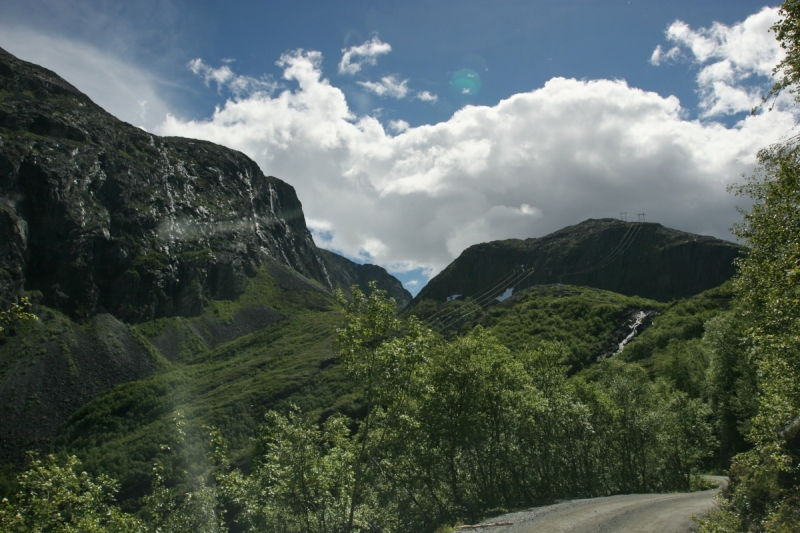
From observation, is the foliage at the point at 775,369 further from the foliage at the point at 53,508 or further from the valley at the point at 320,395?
the foliage at the point at 53,508

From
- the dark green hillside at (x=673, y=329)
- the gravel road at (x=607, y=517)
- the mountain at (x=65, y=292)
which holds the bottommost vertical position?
the gravel road at (x=607, y=517)

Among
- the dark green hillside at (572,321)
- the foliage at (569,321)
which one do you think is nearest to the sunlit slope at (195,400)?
the dark green hillside at (572,321)

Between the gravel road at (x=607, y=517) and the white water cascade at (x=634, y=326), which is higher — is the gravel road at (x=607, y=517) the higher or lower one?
the lower one

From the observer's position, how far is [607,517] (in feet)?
72.8

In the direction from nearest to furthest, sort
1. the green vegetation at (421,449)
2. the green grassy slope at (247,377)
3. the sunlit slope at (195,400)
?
the green vegetation at (421,449) < the green grassy slope at (247,377) < the sunlit slope at (195,400)

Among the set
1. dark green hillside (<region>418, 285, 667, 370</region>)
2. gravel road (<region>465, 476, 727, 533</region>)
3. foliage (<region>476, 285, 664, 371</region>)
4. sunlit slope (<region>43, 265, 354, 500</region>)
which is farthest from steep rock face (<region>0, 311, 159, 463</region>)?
gravel road (<region>465, 476, 727, 533</region>)

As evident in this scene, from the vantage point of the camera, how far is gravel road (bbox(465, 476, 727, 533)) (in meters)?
20.2

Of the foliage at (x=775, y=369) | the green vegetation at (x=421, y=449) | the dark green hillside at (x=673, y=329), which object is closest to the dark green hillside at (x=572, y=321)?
the dark green hillside at (x=673, y=329)

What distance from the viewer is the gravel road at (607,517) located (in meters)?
20.2

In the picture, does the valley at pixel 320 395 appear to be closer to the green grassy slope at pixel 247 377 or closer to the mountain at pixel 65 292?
the mountain at pixel 65 292

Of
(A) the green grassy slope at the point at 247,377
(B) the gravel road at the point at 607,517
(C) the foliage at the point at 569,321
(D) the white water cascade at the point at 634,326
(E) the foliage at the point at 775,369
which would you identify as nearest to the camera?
(E) the foliage at the point at 775,369

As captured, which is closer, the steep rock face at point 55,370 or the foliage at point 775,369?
the foliage at point 775,369

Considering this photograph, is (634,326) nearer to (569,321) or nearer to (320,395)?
(569,321)

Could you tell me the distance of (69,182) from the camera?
183m
